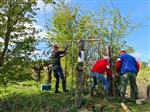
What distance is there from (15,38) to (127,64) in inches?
174

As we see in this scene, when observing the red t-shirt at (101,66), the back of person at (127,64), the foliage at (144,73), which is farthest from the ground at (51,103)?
the foliage at (144,73)

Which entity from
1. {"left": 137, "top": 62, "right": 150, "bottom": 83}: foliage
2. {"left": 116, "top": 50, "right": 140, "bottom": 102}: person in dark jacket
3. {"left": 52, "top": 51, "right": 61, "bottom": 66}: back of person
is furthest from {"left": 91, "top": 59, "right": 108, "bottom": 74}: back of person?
{"left": 137, "top": 62, "right": 150, "bottom": 83}: foliage

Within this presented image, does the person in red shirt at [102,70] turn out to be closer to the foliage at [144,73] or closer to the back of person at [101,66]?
the back of person at [101,66]

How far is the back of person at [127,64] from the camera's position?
Result: 1547 centimetres

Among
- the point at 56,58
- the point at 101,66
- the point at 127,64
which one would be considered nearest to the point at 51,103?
the point at 56,58

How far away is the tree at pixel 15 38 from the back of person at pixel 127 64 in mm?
3527

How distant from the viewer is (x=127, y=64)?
1548cm

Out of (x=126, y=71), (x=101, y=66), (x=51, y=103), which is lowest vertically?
(x=51, y=103)

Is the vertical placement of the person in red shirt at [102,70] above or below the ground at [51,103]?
above

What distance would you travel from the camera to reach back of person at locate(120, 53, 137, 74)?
50.8 feet

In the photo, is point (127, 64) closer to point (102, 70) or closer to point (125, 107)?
point (102, 70)

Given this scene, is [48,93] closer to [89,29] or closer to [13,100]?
[13,100]

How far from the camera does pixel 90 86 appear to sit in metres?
16.6

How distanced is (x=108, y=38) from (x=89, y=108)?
25.4ft
